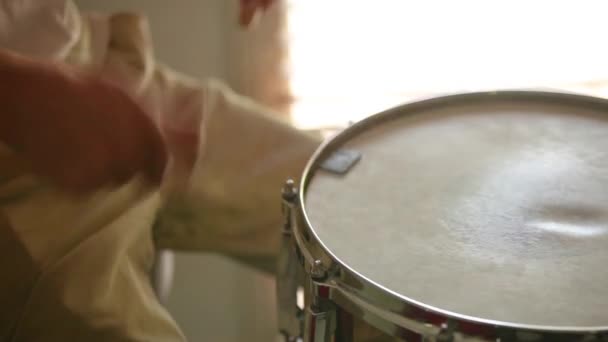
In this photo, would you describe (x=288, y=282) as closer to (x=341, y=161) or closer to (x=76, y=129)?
(x=341, y=161)

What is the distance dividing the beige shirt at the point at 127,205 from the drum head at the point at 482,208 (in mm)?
150

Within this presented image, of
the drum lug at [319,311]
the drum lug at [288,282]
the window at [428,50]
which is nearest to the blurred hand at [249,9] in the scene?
the window at [428,50]

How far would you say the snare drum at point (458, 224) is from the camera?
0.60 metres

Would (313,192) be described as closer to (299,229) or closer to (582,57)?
(299,229)

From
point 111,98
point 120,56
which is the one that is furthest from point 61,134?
point 120,56

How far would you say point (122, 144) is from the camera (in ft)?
2.59

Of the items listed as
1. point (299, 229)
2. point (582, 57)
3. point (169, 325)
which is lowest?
point (169, 325)

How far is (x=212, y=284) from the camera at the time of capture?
4.44 ft

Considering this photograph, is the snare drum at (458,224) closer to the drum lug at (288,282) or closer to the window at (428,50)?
the drum lug at (288,282)

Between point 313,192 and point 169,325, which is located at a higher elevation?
point 313,192

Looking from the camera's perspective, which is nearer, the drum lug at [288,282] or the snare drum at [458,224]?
the snare drum at [458,224]

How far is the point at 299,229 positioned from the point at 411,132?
215mm

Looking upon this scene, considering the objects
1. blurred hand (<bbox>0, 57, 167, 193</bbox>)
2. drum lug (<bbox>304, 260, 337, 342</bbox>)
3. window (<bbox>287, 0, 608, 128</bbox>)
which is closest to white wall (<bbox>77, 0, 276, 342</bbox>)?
window (<bbox>287, 0, 608, 128</bbox>)

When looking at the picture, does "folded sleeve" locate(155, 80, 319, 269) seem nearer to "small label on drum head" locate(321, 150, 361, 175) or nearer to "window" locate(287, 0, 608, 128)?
"small label on drum head" locate(321, 150, 361, 175)
